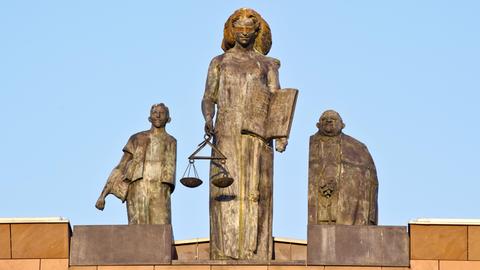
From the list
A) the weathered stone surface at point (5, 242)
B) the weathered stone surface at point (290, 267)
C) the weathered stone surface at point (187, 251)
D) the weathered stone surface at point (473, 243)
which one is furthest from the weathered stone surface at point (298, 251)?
the weathered stone surface at point (5, 242)

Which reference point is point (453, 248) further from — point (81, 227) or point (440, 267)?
point (81, 227)

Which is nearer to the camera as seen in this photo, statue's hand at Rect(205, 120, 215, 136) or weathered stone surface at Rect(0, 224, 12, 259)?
weathered stone surface at Rect(0, 224, 12, 259)

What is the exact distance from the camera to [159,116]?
153 ft

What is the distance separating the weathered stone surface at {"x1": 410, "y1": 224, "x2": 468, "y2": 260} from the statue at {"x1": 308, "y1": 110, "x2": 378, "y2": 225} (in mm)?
974

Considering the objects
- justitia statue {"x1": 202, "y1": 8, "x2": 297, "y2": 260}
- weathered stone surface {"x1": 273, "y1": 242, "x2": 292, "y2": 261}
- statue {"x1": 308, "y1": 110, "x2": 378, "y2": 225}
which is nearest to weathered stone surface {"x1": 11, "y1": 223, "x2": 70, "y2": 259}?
justitia statue {"x1": 202, "y1": 8, "x2": 297, "y2": 260}

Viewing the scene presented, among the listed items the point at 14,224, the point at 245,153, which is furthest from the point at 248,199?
the point at 14,224

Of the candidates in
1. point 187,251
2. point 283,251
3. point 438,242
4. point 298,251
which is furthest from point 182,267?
point 187,251

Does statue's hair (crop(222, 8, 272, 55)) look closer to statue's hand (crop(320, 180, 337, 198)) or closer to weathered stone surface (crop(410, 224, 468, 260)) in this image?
statue's hand (crop(320, 180, 337, 198))

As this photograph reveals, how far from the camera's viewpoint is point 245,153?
151ft

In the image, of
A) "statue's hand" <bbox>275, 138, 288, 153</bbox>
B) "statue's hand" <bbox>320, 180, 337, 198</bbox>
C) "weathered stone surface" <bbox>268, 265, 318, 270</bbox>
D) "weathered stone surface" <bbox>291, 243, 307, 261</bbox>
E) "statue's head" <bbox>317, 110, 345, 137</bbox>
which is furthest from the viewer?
"weathered stone surface" <bbox>291, 243, 307, 261</bbox>

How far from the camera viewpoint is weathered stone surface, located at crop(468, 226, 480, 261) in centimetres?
4497

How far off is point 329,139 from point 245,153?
1.39m

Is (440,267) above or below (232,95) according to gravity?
below

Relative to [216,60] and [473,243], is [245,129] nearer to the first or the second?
[216,60]
